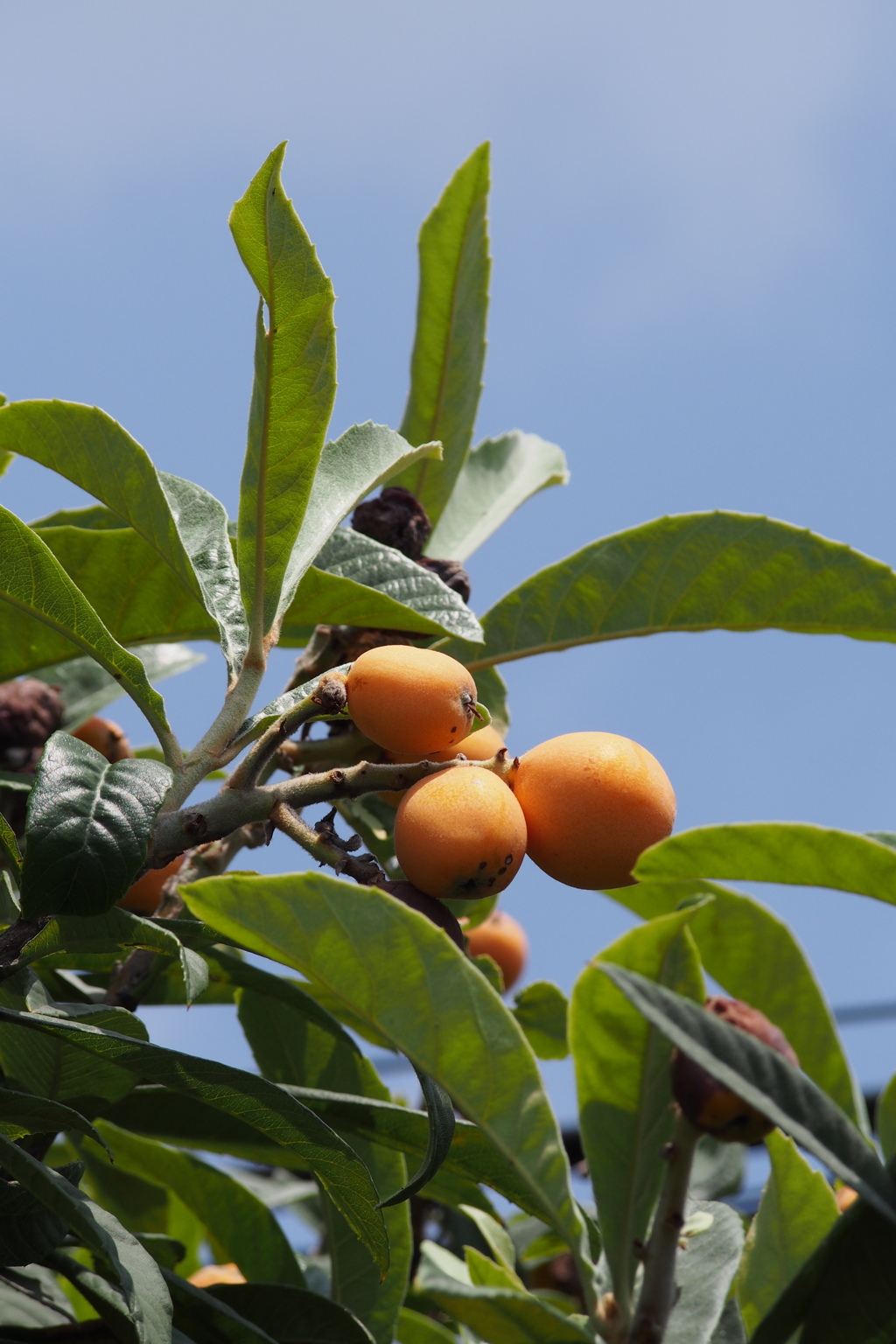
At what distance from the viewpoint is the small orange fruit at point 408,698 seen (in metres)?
1.22

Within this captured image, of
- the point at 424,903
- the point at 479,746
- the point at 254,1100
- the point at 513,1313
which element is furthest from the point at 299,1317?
the point at 479,746

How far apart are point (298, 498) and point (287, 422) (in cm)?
9

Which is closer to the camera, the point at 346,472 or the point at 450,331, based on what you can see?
the point at 346,472

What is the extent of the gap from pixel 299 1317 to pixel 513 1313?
1.50ft

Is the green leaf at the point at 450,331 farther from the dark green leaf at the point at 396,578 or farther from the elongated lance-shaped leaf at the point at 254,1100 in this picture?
the elongated lance-shaped leaf at the point at 254,1100

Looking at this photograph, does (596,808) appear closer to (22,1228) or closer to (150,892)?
(22,1228)

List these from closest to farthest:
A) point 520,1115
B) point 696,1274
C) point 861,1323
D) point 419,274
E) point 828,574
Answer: point 861,1323
point 520,1115
point 696,1274
point 828,574
point 419,274

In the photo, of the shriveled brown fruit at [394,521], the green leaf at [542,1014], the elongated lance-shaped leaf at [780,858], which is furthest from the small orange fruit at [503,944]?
the elongated lance-shaped leaf at [780,858]

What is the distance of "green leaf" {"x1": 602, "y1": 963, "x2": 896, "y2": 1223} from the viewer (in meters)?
0.77

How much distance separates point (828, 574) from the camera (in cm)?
154

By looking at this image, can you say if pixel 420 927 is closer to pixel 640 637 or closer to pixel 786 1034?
pixel 786 1034

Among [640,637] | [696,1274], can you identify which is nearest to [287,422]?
[640,637]

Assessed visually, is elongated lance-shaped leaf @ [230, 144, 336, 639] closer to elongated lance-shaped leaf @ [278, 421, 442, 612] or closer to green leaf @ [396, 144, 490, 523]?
elongated lance-shaped leaf @ [278, 421, 442, 612]

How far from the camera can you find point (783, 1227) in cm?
104
